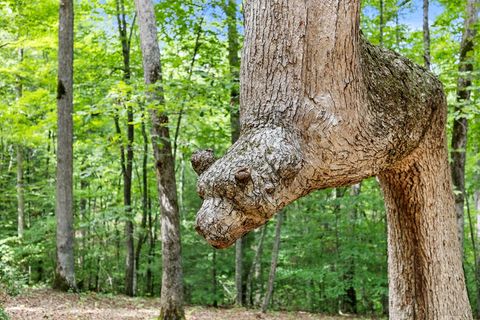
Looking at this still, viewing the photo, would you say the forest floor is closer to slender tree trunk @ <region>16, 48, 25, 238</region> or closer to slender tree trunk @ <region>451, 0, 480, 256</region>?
slender tree trunk @ <region>451, 0, 480, 256</region>

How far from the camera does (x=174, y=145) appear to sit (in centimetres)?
1032

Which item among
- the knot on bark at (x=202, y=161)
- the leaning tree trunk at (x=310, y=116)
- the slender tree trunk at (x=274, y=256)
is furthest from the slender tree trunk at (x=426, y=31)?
the knot on bark at (x=202, y=161)

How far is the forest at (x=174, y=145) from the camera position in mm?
6957

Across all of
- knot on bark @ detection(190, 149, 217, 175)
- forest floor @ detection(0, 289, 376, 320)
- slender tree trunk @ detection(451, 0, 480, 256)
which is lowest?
forest floor @ detection(0, 289, 376, 320)

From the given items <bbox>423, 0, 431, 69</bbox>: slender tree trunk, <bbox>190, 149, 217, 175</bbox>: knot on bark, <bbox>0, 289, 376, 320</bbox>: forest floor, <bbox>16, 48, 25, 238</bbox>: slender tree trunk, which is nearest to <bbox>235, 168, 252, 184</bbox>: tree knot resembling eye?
<bbox>190, 149, 217, 175</bbox>: knot on bark

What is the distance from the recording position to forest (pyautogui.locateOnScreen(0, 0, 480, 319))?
6.96 m

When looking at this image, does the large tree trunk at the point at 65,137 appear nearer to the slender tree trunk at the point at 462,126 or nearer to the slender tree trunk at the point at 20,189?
the slender tree trunk at the point at 20,189

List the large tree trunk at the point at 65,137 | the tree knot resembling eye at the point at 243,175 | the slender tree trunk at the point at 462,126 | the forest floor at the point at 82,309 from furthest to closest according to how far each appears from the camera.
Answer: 1. the large tree trunk at the point at 65,137
2. the slender tree trunk at the point at 462,126
3. the forest floor at the point at 82,309
4. the tree knot resembling eye at the point at 243,175

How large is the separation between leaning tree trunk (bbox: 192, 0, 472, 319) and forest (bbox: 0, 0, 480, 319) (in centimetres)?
363

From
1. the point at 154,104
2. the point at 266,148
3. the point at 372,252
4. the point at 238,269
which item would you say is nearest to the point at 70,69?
the point at 154,104

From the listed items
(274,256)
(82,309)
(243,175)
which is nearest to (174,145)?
(274,256)

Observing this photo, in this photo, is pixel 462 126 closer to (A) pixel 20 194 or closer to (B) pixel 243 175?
(B) pixel 243 175

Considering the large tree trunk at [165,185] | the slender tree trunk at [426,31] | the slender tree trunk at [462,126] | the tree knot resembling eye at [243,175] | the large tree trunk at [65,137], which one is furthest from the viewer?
the large tree trunk at [65,137]

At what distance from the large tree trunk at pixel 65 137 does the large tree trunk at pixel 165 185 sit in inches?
162
